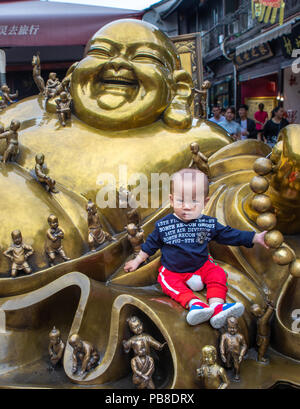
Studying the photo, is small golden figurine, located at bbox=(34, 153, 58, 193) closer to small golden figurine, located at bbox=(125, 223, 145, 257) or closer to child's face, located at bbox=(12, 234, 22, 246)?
child's face, located at bbox=(12, 234, 22, 246)

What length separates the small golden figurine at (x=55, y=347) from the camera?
1939mm

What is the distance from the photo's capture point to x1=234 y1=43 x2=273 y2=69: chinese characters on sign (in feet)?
36.4

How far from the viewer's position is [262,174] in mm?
2016

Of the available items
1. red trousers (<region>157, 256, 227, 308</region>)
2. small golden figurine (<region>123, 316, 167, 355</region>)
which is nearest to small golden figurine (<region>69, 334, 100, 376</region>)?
small golden figurine (<region>123, 316, 167, 355</region>)

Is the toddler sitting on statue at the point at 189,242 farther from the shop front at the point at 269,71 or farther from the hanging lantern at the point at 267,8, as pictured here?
the hanging lantern at the point at 267,8

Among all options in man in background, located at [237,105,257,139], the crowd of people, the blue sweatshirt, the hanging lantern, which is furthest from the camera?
the hanging lantern

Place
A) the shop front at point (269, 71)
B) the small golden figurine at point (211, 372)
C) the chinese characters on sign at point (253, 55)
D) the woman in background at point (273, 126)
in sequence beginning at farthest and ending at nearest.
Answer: the chinese characters on sign at point (253, 55) → the shop front at point (269, 71) → the woman in background at point (273, 126) → the small golden figurine at point (211, 372)

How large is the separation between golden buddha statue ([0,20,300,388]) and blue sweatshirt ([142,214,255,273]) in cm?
17

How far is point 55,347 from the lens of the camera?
1950mm

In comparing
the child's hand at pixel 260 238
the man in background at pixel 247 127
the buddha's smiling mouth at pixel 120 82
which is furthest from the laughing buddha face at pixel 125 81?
the man in background at pixel 247 127

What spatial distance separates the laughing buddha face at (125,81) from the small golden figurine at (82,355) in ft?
4.58

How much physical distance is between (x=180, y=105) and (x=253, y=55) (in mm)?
10090
